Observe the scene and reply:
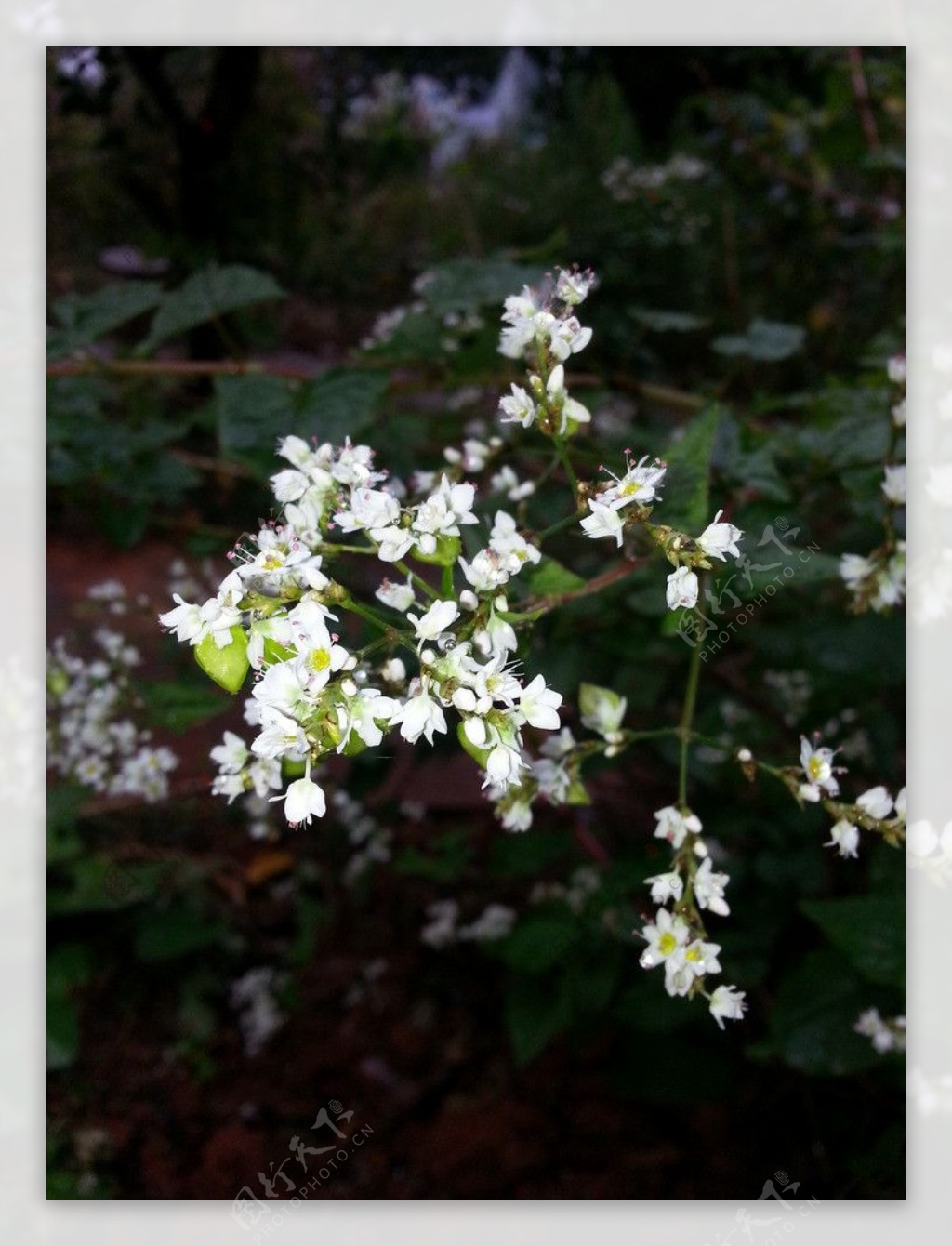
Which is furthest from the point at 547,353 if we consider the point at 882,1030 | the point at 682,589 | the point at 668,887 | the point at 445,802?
the point at 445,802

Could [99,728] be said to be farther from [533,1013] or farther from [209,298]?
[533,1013]

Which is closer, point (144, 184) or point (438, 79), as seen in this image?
point (144, 184)

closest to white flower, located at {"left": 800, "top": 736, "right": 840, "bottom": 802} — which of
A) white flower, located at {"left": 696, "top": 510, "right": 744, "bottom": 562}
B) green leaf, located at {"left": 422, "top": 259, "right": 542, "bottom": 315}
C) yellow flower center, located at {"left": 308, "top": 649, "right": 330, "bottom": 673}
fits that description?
white flower, located at {"left": 696, "top": 510, "right": 744, "bottom": 562}

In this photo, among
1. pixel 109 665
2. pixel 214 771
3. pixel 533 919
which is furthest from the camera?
pixel 214 771

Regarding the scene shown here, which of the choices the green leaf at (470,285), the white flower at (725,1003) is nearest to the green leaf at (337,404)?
the green leaf at (470,285)

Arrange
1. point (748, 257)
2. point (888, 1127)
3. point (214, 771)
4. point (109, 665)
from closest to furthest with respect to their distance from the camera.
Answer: point (888, 1127)
point (109, 665)
point (214, 771)
point (748, 257)

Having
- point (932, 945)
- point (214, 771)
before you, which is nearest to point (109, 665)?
point (214, 771)

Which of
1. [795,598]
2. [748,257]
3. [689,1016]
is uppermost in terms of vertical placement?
[748,257]

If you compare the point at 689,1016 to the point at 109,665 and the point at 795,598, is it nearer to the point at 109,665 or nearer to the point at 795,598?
the point at 795,598
